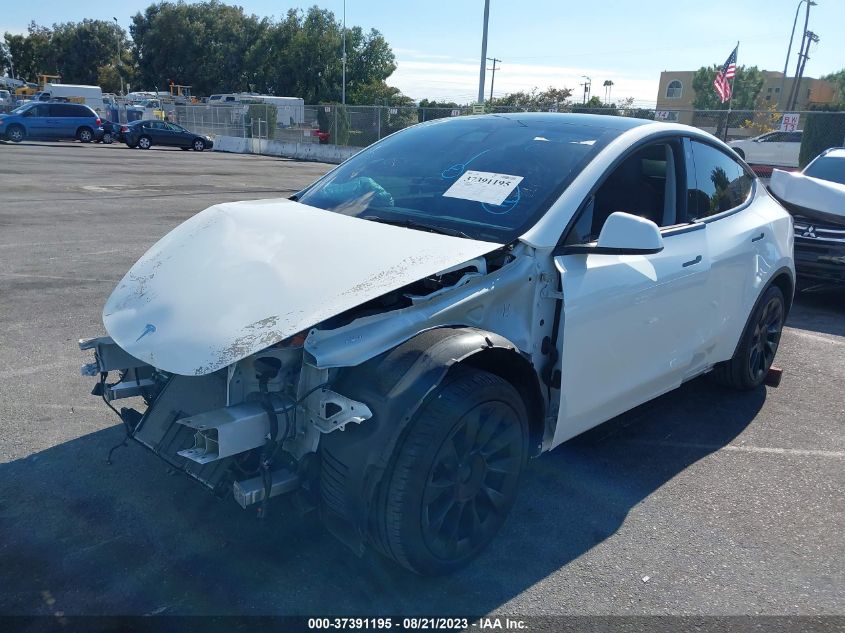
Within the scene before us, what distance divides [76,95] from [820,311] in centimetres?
5232

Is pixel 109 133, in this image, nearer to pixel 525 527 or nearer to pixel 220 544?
pixel 220 544

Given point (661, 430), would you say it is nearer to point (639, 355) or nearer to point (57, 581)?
point (639, 355)

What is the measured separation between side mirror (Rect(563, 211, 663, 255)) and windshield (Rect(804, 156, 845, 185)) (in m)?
7.03

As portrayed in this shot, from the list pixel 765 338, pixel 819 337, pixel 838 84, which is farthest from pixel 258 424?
pixel 838 84

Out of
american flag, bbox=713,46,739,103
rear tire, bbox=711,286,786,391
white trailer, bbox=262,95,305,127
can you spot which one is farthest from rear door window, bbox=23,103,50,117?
rear tire, bbox=711,286,786,391

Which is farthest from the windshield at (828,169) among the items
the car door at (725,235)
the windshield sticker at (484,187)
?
the windshield sticker at (484,187)

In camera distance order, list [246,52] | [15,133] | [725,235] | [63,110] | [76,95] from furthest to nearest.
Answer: [246,52] → [76,95] → [63,110] → [15,133] → [725,235]

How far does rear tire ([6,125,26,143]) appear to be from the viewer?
3145 centimetres

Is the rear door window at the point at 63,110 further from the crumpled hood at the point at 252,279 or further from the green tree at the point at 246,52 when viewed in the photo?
the green tree at the point at 246,52

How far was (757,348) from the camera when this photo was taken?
4.96m

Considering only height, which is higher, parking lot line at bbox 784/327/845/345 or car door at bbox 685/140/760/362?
car door at bbox 685/140/760/362

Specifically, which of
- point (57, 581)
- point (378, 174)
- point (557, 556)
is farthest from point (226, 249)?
point (557, 556)

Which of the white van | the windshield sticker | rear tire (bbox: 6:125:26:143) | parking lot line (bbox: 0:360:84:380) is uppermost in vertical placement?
the windshield sticker

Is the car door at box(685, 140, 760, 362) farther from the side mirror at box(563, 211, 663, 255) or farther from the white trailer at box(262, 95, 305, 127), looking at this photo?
the white trailer at box(262, 95, 305, 127)
